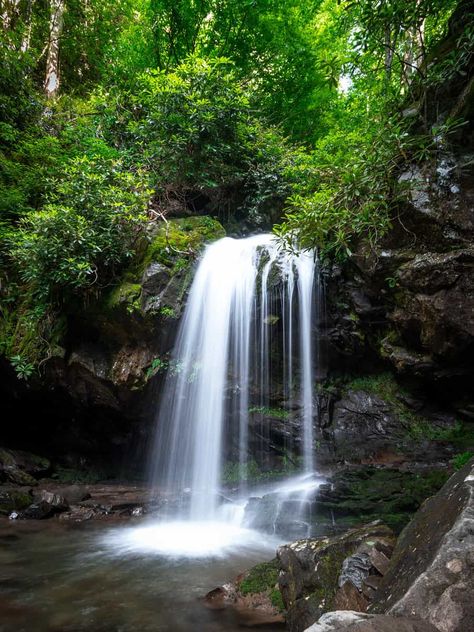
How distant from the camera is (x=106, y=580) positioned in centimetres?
482

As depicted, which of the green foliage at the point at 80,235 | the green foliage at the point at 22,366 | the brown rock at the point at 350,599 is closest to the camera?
the brown rock at the point at 350,599

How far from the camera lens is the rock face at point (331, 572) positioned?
3.10 meters

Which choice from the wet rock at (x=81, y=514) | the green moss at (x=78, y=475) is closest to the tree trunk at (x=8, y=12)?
the green moss at (x=78, y=475)

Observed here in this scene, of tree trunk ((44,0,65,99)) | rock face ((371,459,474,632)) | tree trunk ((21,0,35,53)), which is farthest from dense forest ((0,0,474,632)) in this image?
tree trunk ((44,0,65,99))

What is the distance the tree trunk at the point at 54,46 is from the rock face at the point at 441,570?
1711cm

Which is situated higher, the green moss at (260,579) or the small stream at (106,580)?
the green moss at (260,579)

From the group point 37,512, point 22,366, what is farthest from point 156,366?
point 37,512

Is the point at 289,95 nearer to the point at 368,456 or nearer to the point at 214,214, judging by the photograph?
the point at 214,214

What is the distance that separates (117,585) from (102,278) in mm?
6014

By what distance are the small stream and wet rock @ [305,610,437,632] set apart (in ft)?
6.99

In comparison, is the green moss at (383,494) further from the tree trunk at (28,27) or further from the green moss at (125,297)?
the tree trunk at (28,27)

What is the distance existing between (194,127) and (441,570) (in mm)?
10396

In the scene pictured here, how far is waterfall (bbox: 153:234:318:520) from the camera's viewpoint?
8.53 m

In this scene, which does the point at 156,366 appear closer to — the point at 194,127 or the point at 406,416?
the point at 406,416
